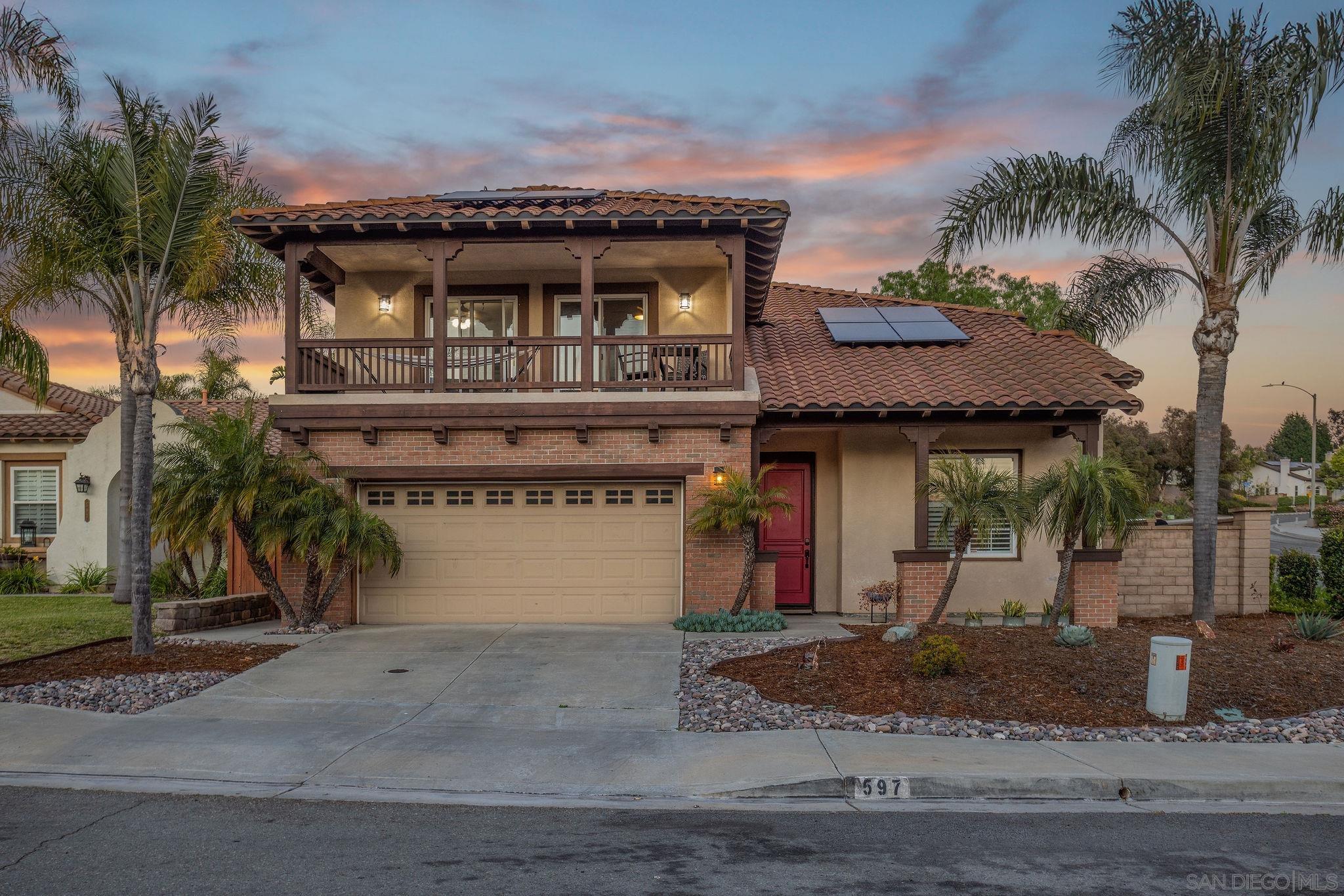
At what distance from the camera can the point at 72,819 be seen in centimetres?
593

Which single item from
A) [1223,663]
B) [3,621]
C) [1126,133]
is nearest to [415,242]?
[3,621]

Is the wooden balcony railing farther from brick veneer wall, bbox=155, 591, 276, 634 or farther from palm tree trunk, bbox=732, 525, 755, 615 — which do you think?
brick veneer wall, bbox=155, 591, 276, 634

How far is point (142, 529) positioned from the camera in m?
10.8

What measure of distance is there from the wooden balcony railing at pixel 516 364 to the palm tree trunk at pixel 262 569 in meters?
2.34

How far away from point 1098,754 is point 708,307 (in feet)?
31.8

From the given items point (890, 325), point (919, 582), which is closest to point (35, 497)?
point (890, 325)

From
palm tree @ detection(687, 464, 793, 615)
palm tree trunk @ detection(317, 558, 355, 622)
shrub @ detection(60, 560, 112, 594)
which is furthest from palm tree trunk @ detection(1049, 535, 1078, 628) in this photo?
shrub @ detection(60, 560, 112, 594)

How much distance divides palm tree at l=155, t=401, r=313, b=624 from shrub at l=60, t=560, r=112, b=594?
7.63 meters

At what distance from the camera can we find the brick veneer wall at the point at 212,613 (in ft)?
40.9

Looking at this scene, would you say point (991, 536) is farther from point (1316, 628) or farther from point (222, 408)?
point (222, 408)

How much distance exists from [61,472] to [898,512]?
56.2 ft

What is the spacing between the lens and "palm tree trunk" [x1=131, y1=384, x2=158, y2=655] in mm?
10750

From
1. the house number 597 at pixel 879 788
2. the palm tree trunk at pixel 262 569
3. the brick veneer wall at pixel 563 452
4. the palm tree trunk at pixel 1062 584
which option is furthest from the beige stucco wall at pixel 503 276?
the house number 597 at pixel 879 788

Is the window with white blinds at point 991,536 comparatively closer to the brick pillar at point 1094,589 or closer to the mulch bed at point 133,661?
the brick pillar at point 1094,589
